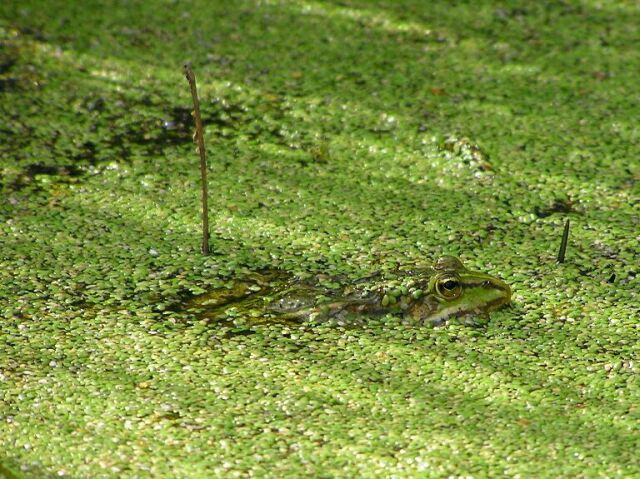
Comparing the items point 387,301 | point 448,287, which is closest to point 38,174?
point 387,301

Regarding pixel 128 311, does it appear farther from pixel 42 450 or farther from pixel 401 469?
pixel 401 469

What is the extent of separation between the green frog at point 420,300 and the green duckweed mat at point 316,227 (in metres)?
0.05

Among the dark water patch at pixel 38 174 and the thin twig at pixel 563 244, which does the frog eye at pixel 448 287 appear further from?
the dark water patch at pixel 38 174

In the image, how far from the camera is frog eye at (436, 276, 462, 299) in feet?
9.66

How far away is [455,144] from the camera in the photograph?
378cm

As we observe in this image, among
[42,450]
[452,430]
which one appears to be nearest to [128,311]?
[42,450]

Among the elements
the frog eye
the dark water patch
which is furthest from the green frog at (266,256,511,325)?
the dark water patch

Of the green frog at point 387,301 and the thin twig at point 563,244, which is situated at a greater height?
the thin twig at point 563,244

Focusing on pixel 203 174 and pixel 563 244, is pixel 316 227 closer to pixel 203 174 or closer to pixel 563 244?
pixel 203 174

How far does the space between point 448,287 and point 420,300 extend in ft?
0.29

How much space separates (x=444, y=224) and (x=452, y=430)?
1.03m

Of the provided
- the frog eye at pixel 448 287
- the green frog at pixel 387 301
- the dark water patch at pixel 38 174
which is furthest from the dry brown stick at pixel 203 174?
the frog eye at pixel 448 287

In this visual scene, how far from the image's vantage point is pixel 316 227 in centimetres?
338

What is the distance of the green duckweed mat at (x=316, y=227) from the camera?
97.9 inches
